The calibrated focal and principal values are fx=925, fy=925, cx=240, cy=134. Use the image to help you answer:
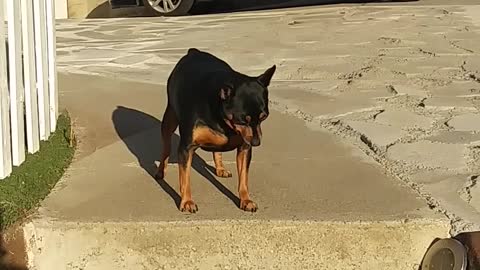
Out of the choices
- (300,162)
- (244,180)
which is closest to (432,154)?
(300,162)

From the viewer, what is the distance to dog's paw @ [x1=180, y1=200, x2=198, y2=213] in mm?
4098

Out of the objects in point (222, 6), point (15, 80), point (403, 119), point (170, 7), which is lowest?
point (222, 6)

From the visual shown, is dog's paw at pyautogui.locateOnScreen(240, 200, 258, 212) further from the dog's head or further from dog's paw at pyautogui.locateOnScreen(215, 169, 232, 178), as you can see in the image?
Result: dog's paw at pyautogui.locateOnScreen(215, 169, 232, 178)

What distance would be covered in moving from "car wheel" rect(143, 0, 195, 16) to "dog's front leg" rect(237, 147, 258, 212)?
877 centimetres

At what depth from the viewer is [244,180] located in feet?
13.8

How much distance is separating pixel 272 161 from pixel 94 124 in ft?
4.37

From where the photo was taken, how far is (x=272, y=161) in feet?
16.1

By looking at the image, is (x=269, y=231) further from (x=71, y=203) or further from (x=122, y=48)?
(x=122, y=48)

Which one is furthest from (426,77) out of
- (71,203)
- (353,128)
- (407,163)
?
(71,203)

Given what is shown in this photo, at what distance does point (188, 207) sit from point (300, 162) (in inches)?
37.6

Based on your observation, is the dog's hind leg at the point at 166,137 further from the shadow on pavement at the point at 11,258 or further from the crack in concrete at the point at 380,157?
the crack in concrete at the point at 380,157

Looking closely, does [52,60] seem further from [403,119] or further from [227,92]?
[403,119]

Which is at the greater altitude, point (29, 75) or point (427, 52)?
point (29, 75)

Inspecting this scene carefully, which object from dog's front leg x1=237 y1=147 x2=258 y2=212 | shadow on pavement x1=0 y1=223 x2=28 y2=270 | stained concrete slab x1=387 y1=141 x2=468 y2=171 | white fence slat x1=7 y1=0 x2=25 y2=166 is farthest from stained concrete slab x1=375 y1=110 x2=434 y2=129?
shadow on pavement x1=0 y1=223 x2=28 y2=270
